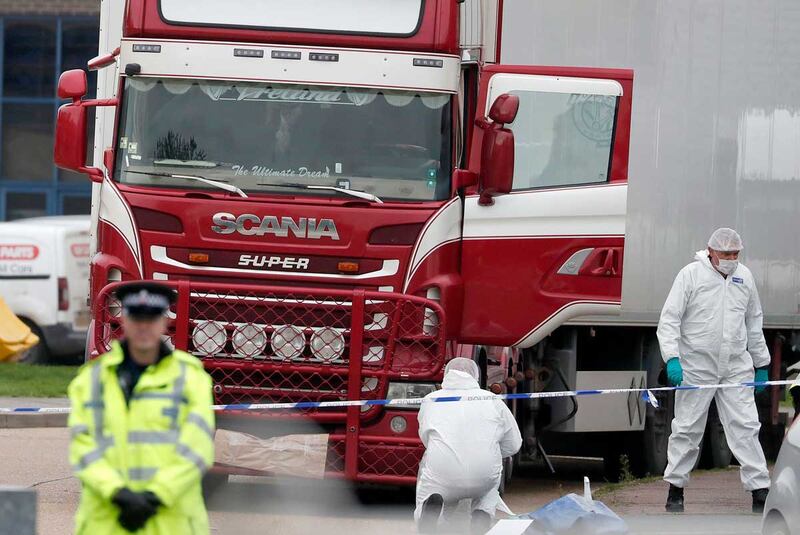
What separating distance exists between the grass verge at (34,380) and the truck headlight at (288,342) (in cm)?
788

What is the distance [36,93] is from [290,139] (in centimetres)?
2154

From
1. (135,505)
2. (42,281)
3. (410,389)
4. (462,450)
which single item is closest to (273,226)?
(410,389)

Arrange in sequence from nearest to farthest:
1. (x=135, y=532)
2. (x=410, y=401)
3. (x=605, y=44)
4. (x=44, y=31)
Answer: (x=135, y=532) → (x=410, y=401) → (x=605, y=44) → (x=44, y=31)

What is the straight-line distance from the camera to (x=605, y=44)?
12062mm

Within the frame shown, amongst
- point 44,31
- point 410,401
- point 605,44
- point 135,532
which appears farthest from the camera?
point 44,31

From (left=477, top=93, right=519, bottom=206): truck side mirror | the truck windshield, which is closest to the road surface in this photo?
the truck windshield

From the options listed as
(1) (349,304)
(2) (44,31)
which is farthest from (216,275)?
(2) (44,31)

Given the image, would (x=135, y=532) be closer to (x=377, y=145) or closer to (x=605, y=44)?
(x=377, y=145)

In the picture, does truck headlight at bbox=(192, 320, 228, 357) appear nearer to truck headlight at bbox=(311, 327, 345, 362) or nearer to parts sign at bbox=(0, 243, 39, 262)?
truck headlight at bbox=(311, 327, 345, 362)

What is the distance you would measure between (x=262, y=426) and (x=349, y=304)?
0.92 m

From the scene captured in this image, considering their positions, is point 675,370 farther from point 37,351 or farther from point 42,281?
point 37,351

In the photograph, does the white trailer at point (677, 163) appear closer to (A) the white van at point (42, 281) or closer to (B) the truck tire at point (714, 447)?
(B) the truck tire at point (714, 447)

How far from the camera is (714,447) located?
14.0m

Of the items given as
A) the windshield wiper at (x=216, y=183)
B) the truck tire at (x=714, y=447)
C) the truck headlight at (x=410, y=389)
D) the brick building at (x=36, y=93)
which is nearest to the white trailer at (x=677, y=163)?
the truck tire at (x=714, y=447)
